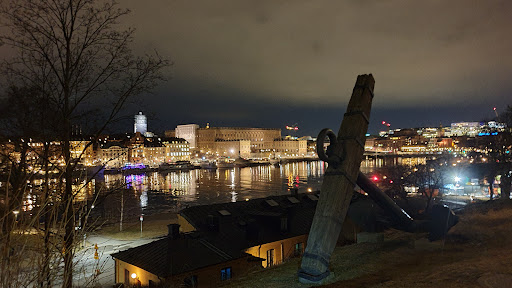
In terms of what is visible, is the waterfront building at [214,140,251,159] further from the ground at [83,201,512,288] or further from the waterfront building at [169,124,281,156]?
the ground at [83,201,512,288]

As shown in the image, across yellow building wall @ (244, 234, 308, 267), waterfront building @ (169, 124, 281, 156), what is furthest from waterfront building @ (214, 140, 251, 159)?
yellow building wall @ (244, 234, 308, 267)

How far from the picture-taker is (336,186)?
550 centimetres

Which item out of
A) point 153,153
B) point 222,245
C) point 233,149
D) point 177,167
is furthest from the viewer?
point 233,149

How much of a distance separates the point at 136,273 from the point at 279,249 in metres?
6.15

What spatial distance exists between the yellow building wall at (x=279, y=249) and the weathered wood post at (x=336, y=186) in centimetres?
985

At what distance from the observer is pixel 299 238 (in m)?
16.1

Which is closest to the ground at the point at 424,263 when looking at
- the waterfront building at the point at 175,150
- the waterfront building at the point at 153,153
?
the waterfront building at the point at 153,153

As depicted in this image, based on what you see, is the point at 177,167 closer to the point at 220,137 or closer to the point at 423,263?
the point at 220,137

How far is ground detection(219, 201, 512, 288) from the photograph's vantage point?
17.3 feet

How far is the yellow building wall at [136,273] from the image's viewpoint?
11452 mm

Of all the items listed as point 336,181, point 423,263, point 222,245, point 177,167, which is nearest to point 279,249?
point 222,245

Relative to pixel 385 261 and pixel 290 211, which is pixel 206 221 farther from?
pixel 385 261

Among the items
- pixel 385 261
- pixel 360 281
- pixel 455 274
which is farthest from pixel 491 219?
pixel 360 281

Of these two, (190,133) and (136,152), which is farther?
(190,133)
